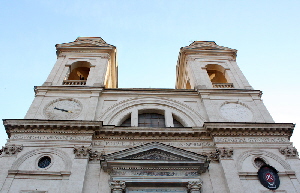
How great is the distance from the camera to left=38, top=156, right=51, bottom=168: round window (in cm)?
1329

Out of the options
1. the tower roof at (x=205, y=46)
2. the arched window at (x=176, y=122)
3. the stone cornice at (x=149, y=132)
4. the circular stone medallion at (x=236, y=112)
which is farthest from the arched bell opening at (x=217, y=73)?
the stone cornice at (x=149, y=132)

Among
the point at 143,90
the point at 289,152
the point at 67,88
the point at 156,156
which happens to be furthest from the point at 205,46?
the point at 156,156

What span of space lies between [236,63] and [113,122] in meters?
11.5

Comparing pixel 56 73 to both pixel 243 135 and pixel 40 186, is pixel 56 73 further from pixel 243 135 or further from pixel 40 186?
pixel 243 135

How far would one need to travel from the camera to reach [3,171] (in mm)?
12688

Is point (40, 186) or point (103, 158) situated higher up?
point (103, 158)

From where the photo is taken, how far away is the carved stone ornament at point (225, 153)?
13867 mm

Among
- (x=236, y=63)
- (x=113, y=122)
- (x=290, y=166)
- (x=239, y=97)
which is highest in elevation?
(x=236, y=63)

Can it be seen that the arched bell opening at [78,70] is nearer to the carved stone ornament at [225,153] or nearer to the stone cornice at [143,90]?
the stone cornice at [143,90]

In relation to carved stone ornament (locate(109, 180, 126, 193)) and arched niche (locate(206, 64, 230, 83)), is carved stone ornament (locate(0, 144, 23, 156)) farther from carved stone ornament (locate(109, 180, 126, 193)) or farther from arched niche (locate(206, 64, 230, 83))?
arched niche (locate(206, 64, 230, 83))

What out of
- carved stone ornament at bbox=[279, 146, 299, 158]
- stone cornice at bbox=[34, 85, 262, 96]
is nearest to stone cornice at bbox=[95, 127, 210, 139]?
carved stone ornament at bbox=[279, 146, 299, 158]

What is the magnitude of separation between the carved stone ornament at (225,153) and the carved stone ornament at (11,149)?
9.24 m

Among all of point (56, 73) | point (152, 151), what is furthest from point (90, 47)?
point (152, 151)

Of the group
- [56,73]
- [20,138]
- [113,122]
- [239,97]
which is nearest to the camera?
[20,138]
